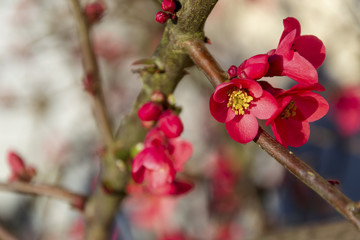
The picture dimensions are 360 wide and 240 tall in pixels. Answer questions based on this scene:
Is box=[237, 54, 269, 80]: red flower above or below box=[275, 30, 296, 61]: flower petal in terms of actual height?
below

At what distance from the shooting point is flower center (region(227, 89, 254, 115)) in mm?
539

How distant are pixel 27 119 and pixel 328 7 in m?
2.67

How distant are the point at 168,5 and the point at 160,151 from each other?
266mm

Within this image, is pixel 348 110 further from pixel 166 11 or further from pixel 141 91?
pixel 166 11

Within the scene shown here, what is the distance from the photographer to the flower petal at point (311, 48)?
0.58 meters

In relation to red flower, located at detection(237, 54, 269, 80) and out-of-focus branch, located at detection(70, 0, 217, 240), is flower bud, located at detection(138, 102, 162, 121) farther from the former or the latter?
red flower, located at detection(237, 54, 269, 80)

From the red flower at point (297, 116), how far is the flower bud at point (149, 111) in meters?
0.21

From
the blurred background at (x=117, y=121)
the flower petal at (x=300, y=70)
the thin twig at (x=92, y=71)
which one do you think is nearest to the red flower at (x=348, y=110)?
the blurred background at (x=117, y=121)

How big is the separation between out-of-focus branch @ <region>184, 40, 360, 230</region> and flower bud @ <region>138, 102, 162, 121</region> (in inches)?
5.9

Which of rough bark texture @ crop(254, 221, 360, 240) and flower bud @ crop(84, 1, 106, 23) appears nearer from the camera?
flower bud @ crop(84, 1, 106, 23)

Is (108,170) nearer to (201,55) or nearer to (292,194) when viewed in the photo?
(201,55)

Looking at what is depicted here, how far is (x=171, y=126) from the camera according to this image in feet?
2.02

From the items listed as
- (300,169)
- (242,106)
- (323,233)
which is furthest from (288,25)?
(323,233)

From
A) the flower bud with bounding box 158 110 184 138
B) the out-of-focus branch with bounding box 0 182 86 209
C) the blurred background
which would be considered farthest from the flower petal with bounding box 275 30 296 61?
the blurred background
